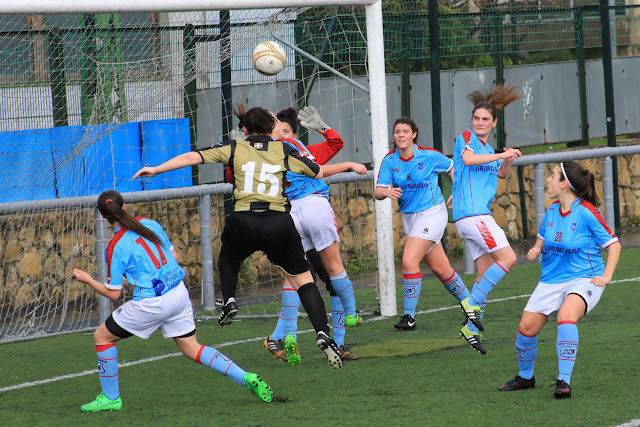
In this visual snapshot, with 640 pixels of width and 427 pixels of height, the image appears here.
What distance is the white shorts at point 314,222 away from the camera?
7688 millimetres

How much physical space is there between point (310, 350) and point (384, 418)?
2.39 metres

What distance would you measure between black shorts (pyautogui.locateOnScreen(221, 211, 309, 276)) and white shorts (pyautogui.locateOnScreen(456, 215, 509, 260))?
196cm

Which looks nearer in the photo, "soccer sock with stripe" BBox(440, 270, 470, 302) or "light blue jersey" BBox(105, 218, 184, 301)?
"light blue jersey" BBox(105, 218, 184, 301)

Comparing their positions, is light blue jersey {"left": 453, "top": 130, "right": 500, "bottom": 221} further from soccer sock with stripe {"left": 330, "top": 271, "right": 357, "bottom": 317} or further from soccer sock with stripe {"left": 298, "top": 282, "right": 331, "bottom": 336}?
soccer sock with stripe {"left": 298, "top": 282, "right": 331, "bottom": 336}

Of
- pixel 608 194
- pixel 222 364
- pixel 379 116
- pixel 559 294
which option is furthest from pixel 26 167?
pixel 608 194

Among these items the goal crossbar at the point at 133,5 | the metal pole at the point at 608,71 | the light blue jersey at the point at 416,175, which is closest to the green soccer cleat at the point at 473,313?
the light blue jersey at the point at 416,175

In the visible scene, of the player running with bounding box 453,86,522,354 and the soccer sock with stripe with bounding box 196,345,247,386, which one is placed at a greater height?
the player running with bounding box 453,86,522,354

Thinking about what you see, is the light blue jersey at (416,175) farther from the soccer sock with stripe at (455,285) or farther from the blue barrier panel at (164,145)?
the blue barrier panel at (164,145)

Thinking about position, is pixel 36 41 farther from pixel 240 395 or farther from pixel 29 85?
pixel 240 395

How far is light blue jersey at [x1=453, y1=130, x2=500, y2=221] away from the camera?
26.2 ft

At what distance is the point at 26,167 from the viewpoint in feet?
28.5

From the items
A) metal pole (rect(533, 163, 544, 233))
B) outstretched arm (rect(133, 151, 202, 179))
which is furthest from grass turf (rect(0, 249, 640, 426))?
metal pole (rect(533, 163, 544, 233))

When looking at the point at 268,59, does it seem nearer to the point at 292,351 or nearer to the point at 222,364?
the point at 292,351

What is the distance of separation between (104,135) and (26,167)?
747mm
